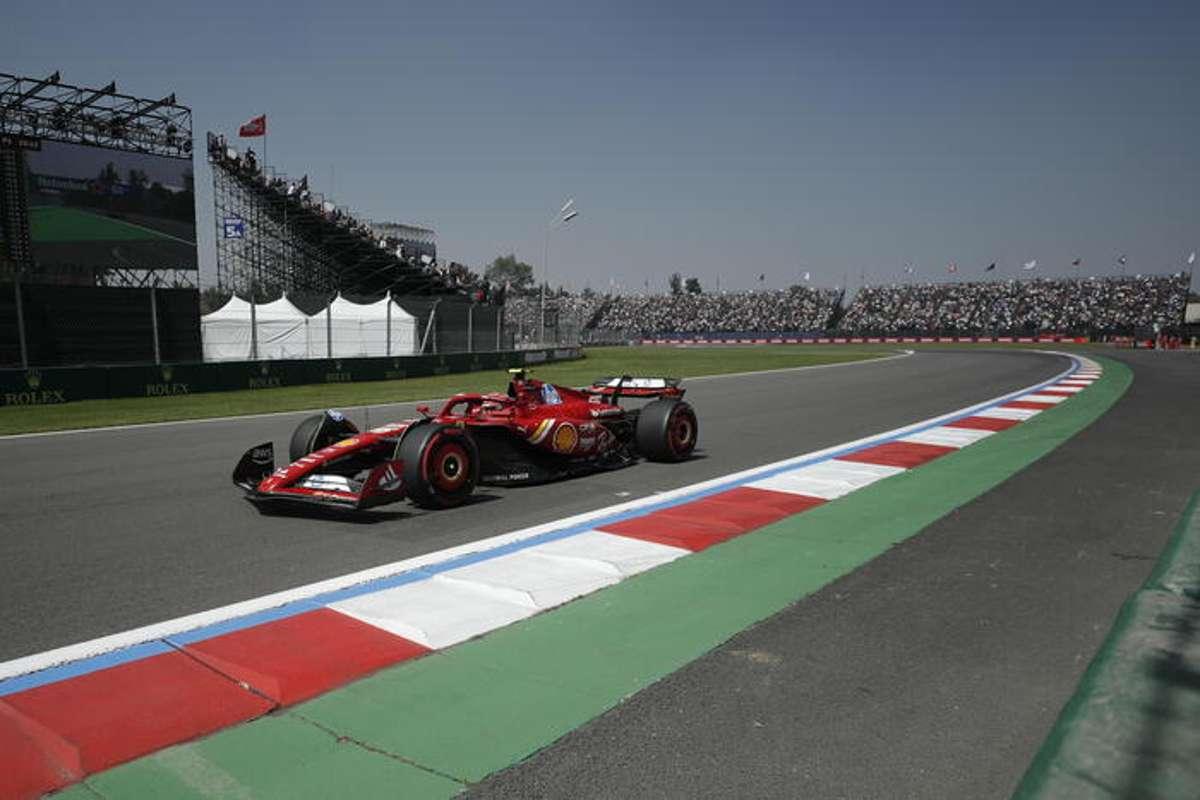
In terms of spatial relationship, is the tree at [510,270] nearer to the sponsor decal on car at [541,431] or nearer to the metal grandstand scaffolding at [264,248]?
the metal grandstand scaffolding at [264,248]

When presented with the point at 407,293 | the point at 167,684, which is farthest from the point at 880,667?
the point at 407,293

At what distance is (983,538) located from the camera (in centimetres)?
539

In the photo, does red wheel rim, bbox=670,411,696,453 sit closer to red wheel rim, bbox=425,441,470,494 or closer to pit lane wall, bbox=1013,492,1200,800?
red wheel rim, bbox=425,441,470,494

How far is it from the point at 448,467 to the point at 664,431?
2740 mm


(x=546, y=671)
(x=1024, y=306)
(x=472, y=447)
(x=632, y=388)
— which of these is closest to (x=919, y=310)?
(x=1024, y=306)

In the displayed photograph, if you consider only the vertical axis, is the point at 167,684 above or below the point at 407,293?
below

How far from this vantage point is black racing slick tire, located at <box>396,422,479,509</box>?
5969 millimetres

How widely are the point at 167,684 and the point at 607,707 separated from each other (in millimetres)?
1749

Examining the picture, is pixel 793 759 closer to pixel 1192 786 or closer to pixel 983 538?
pixel 1192 786

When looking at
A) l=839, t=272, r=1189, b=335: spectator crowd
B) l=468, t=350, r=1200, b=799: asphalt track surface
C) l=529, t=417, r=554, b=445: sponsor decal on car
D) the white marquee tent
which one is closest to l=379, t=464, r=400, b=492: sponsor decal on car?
l=529, t=417, r=554, b=445: sponsor decal on car

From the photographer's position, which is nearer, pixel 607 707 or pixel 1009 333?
pixel 607 707

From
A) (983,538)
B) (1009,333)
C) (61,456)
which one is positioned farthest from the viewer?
(1009,333)

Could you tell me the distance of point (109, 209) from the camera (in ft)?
102

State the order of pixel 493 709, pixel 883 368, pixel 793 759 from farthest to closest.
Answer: pixel 883 368
pixel 493 709
pixel 793 759
